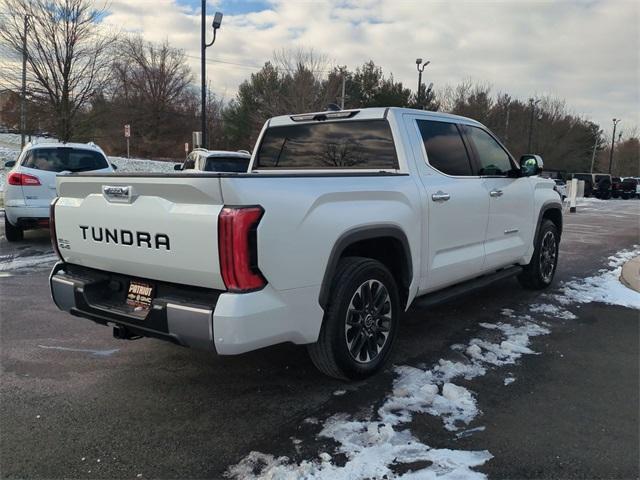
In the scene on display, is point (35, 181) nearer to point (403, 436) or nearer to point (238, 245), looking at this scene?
point (238, 245)

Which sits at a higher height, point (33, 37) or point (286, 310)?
point (33, 37)

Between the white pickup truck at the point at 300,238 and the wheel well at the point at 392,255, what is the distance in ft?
0.03

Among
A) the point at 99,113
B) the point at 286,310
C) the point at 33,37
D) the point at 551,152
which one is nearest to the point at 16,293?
the point at 286,310

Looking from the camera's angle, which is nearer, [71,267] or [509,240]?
[71,267]

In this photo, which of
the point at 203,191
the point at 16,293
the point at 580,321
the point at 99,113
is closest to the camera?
the point at 203,191

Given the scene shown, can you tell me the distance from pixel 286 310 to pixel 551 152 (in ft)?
211

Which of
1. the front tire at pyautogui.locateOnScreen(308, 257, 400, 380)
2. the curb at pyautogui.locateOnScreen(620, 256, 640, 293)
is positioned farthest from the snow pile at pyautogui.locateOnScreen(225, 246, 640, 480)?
the curb at pyautogui.locateOnScreen(620, 256, 640, 293)

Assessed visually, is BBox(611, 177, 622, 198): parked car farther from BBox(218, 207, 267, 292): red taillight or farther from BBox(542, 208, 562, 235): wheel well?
BBox(218, 207, 267, 292): red taillight

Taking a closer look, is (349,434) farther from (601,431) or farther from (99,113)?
(99,113)

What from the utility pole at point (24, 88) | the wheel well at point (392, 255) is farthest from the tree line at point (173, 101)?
the wheel well at point (392, 255)

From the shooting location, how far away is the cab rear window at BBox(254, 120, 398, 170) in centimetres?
434

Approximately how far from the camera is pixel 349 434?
3016 millimetres

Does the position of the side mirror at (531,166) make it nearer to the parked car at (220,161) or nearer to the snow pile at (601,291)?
the snow pile at (601,291)

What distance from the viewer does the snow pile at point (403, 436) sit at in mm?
2656
